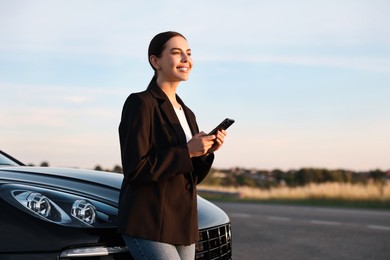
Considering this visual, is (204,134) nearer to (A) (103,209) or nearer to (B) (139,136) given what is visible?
(B) (139,136)

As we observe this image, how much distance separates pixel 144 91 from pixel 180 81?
0.21 metres

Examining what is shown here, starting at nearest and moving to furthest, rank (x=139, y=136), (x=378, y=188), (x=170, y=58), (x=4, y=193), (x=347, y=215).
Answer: (x=139, y=136) < (x=170, y=58) < (x=4, y=193) < (x=347, y=215) < (x=378, y=188)

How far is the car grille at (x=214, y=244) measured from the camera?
3.69 meters

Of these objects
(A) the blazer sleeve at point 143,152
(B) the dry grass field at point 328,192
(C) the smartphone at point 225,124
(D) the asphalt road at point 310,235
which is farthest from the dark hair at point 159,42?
(B) the dry grass field at point 328,192

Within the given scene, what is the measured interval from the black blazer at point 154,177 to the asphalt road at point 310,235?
15.3 ft

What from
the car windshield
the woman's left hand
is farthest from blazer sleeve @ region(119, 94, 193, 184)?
the car windshield

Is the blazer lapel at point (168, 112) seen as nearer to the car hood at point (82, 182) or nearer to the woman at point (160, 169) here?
the woman at point (160, 169)

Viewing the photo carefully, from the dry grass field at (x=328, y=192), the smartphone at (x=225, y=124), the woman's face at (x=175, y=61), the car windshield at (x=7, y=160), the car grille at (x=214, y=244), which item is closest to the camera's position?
the smartphone at (x=225, y=124)

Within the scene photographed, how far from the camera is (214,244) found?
3.85m

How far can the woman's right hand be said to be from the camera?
3.00 metres

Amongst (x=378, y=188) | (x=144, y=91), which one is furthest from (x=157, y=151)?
(x=378, y=188)

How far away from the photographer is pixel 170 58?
3197 millimetres

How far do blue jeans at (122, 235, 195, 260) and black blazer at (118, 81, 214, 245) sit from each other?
1.3 inches

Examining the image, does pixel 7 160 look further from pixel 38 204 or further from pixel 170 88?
pixel 170 88
